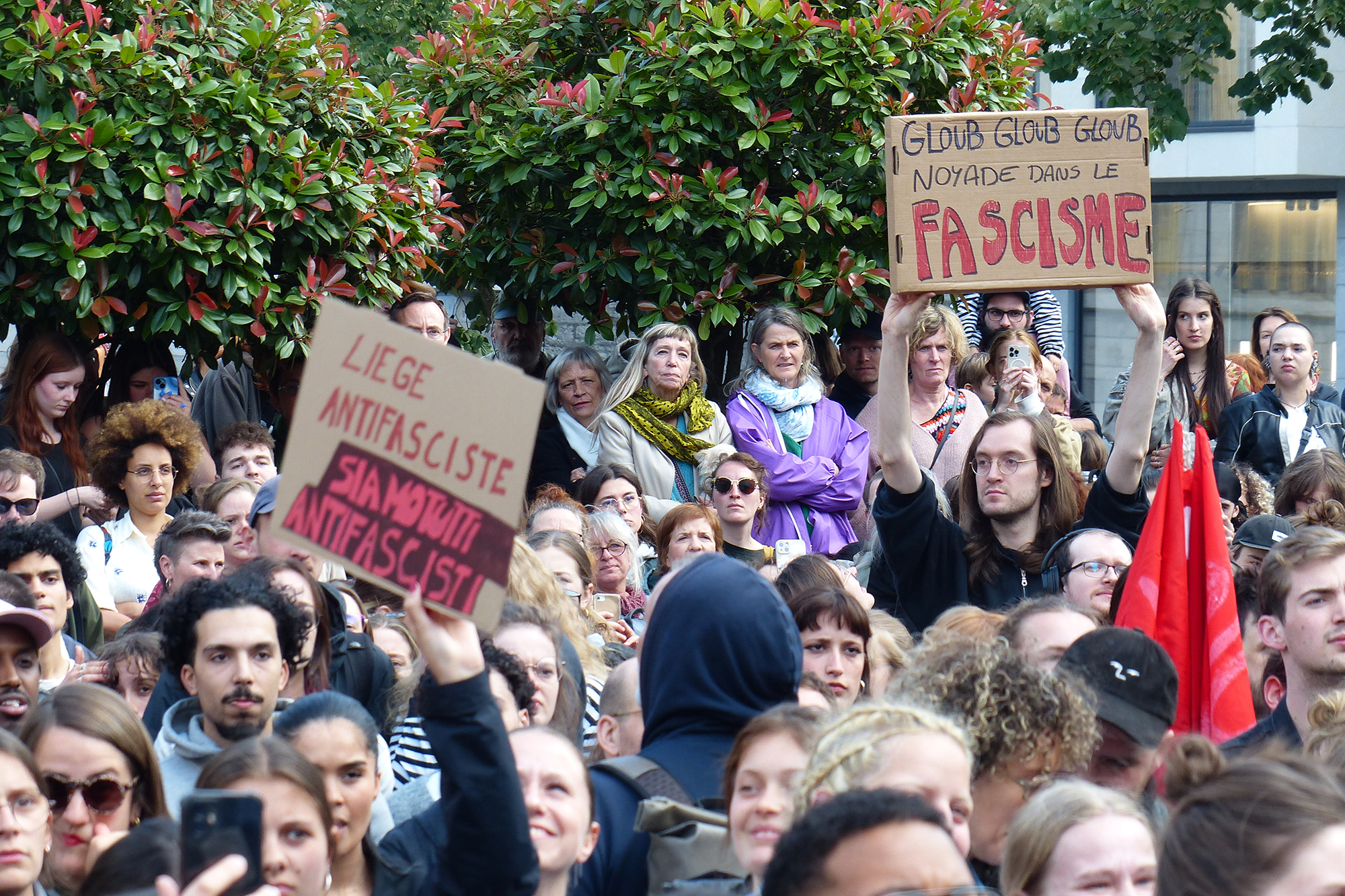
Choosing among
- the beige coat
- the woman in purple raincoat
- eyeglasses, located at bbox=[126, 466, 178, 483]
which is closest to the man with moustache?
eyeglasses, located at bbox=[126, 466, 178, 483]

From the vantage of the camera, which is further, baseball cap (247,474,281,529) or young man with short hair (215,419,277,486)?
young man with short hair (215,419,277,486)

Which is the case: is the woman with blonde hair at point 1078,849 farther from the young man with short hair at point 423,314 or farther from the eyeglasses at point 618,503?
the young man with short hair at point 423,314

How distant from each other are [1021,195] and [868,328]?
3269 mm

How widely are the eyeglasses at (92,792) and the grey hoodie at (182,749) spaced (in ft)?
0.61

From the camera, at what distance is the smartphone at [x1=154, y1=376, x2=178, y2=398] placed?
7.02 meters

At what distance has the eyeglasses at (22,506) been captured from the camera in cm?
582

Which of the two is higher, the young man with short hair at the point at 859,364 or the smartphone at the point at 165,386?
the young man with short hair at the point at 859,364

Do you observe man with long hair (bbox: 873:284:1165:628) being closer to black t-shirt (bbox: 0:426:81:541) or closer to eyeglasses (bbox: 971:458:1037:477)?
eyeglasses (bbox: 971:458:1037:477)

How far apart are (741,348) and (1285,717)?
5467 millimetres

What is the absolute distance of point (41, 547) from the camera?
198 inches

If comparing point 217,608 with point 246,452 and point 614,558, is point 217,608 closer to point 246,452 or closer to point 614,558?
point 614,558

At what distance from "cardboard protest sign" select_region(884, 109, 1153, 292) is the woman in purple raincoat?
2.23 meters

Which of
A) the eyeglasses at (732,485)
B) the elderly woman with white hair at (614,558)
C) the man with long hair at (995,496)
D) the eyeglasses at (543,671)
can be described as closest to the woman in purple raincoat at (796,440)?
the eyeglasses at (732,485)

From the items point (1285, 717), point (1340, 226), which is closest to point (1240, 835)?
point (1285, 717)
